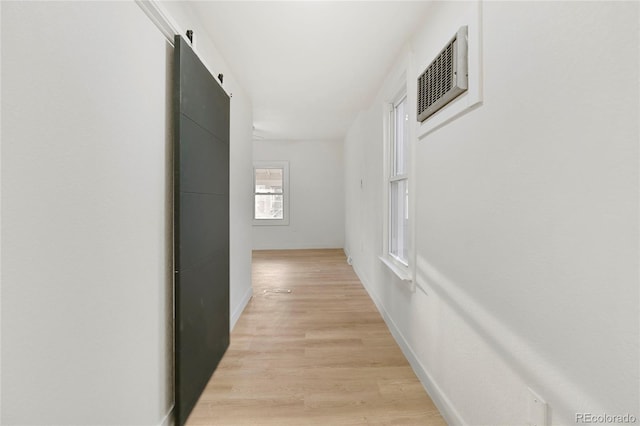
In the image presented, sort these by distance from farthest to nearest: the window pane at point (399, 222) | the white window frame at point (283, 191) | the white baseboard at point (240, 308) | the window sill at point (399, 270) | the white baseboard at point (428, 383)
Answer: the white window frame at point (283, 191)
the white baseboard at point (240, 308)
the window pane at point (399, 222)
the window sill at point (399, 270)
the white baseboard at point (428, 383)

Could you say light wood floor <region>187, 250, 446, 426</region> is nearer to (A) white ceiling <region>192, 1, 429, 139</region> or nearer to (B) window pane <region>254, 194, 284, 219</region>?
(A) white ceiling <region>192, 1, 429, 139</region>

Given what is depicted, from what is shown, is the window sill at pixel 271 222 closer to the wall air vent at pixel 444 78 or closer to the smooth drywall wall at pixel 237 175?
the smooth drywall wall at pixel 237 175

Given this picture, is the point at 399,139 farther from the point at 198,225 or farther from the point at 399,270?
the point at 198,225

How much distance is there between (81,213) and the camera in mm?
905

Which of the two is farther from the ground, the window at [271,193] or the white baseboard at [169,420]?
the window at [271,193]

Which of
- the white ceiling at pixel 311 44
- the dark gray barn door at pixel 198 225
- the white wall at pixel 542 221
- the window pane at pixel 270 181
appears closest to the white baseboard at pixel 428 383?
the white wall at pixel 542 221

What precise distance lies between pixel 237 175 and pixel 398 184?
165cm

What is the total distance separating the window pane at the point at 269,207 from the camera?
6660mm

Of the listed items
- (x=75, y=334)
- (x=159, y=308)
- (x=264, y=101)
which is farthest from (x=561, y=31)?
(x=264, y=101)

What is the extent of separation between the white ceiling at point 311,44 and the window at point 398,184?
48 cm

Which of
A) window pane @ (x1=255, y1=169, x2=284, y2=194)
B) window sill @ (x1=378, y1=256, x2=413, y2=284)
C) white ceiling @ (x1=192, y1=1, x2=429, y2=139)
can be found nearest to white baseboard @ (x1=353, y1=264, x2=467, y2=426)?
window sill @ (x1=378, y1=256, x2=413, y2=284)

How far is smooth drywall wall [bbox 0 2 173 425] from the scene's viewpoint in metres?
0.71

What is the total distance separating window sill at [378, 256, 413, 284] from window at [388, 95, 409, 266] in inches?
2.1

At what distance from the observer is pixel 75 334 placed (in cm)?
88
